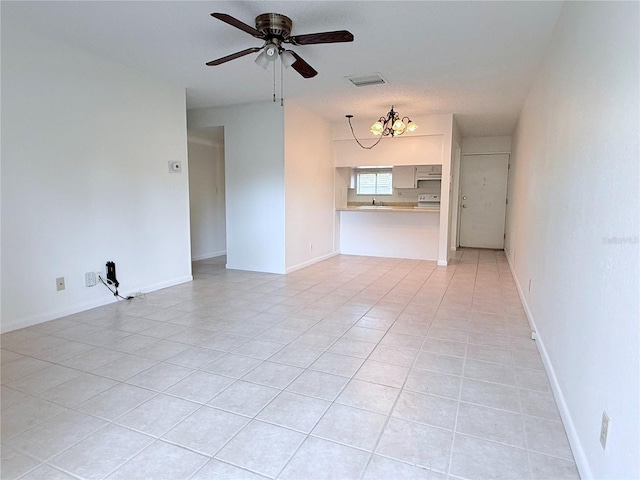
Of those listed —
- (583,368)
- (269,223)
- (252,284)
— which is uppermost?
(269,223)

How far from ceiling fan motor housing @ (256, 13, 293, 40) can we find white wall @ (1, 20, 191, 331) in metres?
1.93

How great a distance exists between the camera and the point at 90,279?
3559 mm

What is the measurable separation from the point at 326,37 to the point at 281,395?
2342 mm

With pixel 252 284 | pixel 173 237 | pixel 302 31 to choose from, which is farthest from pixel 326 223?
pixel 302 31

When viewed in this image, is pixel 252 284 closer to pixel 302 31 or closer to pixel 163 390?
pixel 163 390

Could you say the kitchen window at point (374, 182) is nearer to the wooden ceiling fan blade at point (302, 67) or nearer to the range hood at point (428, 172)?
the range hood at point (428, 172)

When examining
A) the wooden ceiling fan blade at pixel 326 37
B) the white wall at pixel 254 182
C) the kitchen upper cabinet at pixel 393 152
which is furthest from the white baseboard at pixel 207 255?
the wooden ceiling fan blade at pixel 326 37

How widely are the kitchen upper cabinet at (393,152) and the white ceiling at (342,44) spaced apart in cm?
116

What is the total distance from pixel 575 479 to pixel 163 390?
202 centimetres

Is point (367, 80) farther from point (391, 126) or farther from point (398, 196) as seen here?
point (398, 196)

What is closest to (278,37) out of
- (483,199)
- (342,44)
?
(342,44)

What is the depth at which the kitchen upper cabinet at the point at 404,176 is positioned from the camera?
7.13 meters

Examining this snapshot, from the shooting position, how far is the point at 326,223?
21.8ft

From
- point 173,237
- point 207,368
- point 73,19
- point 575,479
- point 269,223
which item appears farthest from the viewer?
point 269,223
